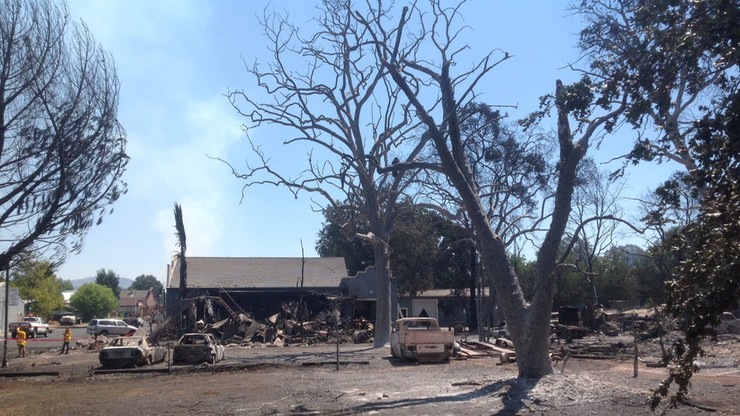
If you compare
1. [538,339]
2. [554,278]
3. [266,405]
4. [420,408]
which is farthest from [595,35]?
[266,405]

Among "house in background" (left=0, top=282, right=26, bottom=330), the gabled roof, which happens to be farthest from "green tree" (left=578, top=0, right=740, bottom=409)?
"house in background" (left=0, top=282, right=26, bottom=330)

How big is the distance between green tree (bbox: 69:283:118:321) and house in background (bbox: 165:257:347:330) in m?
52.5

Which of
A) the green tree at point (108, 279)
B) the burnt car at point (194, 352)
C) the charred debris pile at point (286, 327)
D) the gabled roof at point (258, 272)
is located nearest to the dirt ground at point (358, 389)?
the burnt car at point (194, 352)

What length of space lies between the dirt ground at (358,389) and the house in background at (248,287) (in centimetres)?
1975

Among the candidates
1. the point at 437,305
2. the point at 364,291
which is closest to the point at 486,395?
the point at 364,291

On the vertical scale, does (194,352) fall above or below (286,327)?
below

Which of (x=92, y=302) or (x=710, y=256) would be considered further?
(x=92, y=302)

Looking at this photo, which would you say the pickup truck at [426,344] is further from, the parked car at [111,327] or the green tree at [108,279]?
the green tree at [108,279]

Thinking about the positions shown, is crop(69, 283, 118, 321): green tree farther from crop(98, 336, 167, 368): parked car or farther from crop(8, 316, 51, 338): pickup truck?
crop(98, 336, 167, 368): parked car

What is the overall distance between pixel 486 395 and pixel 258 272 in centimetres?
4170

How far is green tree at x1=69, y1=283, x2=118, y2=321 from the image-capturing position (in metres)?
106

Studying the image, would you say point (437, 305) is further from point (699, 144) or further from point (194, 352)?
point (699, 144)

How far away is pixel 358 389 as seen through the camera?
20.5 meters

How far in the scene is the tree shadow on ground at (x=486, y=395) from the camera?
16922 mm
